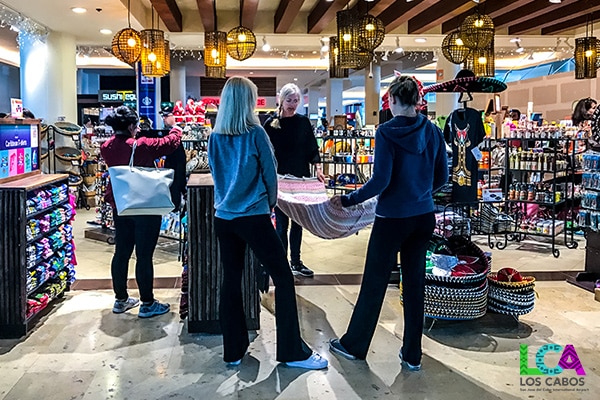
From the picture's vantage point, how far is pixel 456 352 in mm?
3318

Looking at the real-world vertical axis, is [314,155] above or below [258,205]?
above

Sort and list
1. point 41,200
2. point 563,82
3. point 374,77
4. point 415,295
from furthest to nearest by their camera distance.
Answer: point 374,77 → point 563,82 → point 41,200 → point 415,295

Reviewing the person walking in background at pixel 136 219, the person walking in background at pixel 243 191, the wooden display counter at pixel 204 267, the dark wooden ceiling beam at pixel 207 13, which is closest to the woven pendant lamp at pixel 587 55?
the dark wooden ceiling beam at pixel 207 13

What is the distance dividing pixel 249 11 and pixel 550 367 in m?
6.98

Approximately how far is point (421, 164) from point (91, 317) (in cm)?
252

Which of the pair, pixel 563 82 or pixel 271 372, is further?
pixel 563 82

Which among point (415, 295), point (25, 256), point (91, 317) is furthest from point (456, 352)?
point (25, 256)

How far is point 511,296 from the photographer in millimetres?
3650

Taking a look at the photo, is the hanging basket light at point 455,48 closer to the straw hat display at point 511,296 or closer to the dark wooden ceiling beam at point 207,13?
the dark wooden ceiling beam at point 207,13

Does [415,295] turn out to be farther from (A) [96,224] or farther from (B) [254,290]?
(A) [96,224]

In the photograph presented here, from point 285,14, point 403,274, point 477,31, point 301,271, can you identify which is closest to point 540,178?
point 477,31

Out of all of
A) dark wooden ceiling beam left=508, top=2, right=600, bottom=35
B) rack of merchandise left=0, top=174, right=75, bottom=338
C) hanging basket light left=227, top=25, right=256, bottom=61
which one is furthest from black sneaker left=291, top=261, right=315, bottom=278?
dark wooden ceiling beam left=508, top=2, right=600, bottom=35

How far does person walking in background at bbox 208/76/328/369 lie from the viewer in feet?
9.21

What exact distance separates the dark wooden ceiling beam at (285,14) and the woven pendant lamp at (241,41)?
56.9 inches
